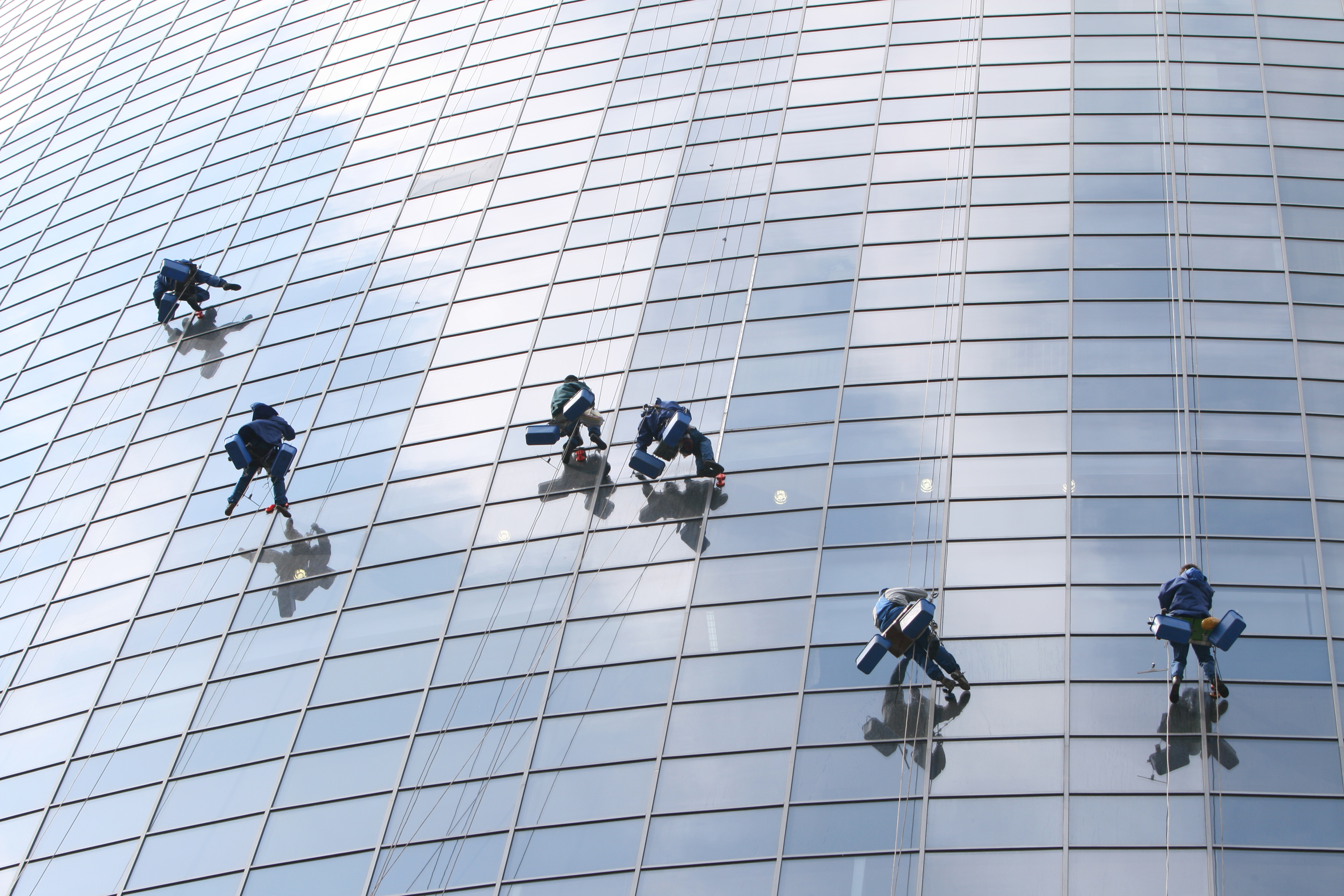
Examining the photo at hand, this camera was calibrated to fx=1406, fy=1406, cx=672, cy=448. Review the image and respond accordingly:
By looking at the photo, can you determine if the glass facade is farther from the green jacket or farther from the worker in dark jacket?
the green jacket

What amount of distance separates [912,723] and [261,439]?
13.0m

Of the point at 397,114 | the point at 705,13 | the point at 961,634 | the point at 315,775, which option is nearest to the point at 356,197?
the point at 397,114

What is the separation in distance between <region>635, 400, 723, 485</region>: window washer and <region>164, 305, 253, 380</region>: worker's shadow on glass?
13.0 metres

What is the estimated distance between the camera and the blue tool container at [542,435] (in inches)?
976

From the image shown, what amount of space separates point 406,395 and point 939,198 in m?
11.9

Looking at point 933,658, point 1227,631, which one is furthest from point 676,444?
point 1227,631

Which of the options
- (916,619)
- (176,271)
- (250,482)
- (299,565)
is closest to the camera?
(916,619)

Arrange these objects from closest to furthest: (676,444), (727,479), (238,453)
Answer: (676,444) → (727,479) → (238,453)

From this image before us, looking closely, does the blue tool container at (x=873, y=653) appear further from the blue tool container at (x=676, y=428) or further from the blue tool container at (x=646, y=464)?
the blue tool container at (x=646, y=464)

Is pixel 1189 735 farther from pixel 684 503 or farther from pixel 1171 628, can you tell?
pixel 684 503

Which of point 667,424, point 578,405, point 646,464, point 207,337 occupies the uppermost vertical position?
point 207,337

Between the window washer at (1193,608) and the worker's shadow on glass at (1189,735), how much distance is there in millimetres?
465

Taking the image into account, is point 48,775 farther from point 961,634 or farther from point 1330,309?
point 1330,309

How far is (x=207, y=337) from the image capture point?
33500 millimetres
